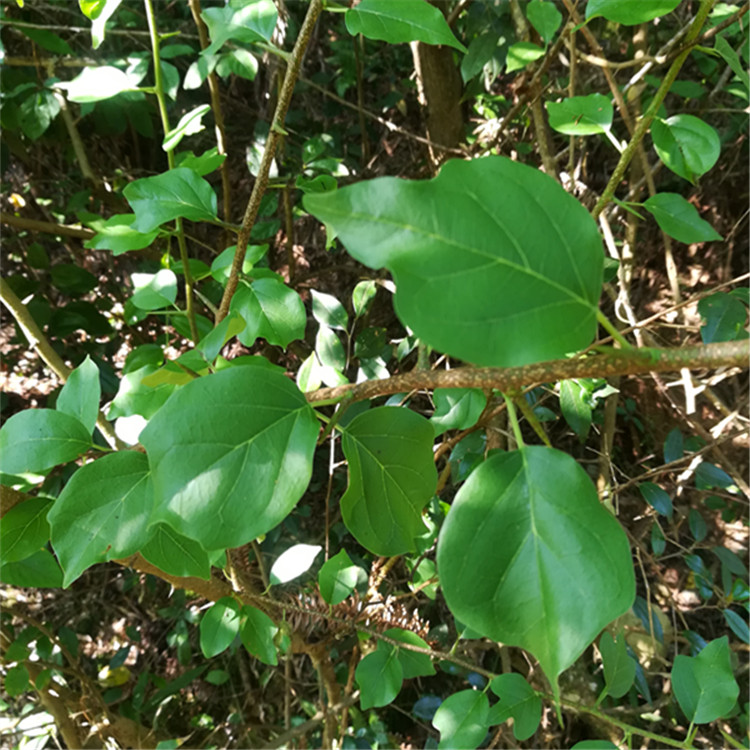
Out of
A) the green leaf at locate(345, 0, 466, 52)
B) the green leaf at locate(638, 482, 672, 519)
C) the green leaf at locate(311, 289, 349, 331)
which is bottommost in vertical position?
the green leaf at locate(638, 482, 672, 519)

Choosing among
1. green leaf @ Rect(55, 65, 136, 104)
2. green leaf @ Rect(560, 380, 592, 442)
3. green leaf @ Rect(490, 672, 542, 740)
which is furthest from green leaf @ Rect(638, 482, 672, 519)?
green leaf @ Rect(55, 65, 136, 104)

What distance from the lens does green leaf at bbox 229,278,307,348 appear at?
73 cm

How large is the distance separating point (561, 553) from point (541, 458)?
0.19 feet

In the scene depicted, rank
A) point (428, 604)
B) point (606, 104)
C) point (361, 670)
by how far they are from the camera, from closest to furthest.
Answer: point (606, 104) → point (361, 670) → point (428, 604)

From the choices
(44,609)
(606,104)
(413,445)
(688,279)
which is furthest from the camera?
(688,279)

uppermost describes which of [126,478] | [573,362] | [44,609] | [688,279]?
[573,362]

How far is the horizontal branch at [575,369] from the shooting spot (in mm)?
331

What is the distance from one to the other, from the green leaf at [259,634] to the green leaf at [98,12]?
756 mm

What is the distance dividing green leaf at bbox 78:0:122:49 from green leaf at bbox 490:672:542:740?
0.93 m

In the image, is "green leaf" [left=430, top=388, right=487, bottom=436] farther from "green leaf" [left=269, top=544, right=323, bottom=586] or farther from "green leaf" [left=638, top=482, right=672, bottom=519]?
"green leaf" [left=638, top=482, right=672, bottom=519]

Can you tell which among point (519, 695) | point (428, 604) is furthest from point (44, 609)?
point (519, 695)

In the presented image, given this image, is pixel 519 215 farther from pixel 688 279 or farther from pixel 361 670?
pixel 688 279

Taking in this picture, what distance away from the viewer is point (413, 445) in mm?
466

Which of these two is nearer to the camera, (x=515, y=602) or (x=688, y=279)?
(x=515, y=602)
